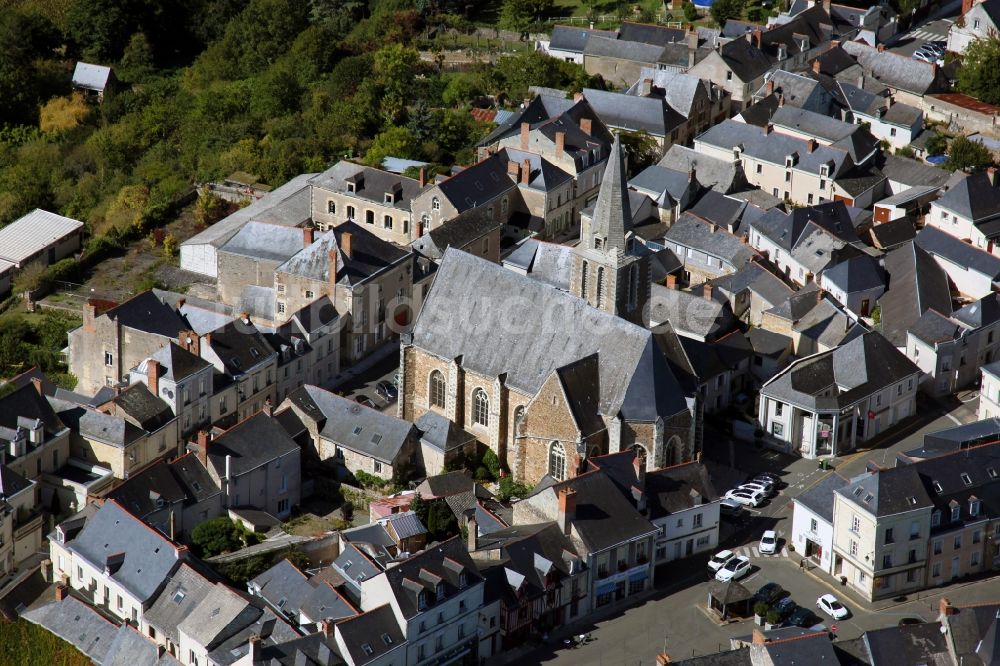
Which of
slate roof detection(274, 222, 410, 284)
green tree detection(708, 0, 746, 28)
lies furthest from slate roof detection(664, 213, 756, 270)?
green tree detection(708, 0, 746, 28)

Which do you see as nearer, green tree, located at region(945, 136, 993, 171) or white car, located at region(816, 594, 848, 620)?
white car, located at region(816, 594, 848, 620)

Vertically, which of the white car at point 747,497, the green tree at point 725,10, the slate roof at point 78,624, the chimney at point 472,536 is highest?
the green tree at point 725,10

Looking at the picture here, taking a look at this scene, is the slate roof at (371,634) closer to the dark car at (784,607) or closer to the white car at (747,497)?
the dark car at (784,607)

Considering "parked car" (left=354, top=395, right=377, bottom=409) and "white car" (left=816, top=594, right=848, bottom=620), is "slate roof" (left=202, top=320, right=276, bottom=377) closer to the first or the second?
"parked car" (left=354, top=395, right=377, bottom=409)

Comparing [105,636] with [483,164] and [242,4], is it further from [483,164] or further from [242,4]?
[242,4]

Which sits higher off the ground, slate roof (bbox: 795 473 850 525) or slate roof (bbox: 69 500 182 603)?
slate roof (bbox: 795 473 850 525)

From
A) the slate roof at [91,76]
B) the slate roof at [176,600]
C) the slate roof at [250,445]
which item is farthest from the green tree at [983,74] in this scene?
the slate roof at [176,600]

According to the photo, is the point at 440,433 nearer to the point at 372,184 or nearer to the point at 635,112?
the point at 372,184
